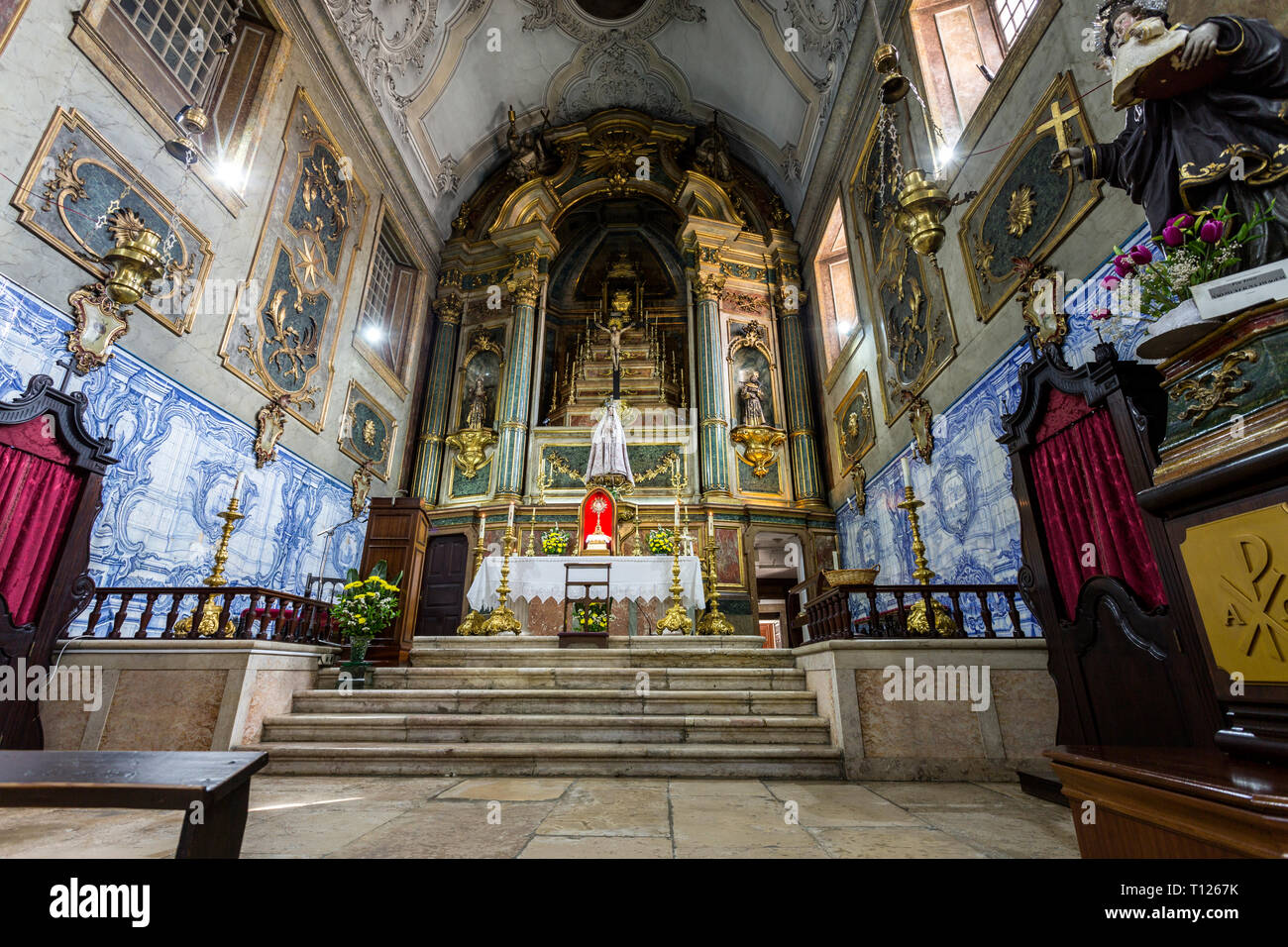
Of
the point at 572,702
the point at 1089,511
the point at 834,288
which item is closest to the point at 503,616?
the point at 572,702

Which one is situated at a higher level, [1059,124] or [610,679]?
[1059,124]

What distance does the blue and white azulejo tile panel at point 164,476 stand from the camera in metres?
4.78

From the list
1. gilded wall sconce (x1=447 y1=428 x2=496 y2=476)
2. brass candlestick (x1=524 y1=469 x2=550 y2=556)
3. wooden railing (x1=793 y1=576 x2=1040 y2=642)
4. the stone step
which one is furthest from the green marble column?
the stone step

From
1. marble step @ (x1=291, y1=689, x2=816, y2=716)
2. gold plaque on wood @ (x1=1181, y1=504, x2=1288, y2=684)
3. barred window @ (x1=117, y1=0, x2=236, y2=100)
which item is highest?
barred window @ (x1=117, y1=0, x2=236, y2=100)

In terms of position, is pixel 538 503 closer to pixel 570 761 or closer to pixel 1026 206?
pixel 570 761

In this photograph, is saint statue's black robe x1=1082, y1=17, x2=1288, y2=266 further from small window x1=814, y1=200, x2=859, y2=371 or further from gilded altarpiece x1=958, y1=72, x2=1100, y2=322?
small window x1=814, y1=200, x2=859, y2=371

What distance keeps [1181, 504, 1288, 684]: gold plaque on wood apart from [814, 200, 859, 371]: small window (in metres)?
9.73

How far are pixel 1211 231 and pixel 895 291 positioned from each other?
6673 millimetres

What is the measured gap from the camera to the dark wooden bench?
1472mm

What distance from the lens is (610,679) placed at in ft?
15.6
